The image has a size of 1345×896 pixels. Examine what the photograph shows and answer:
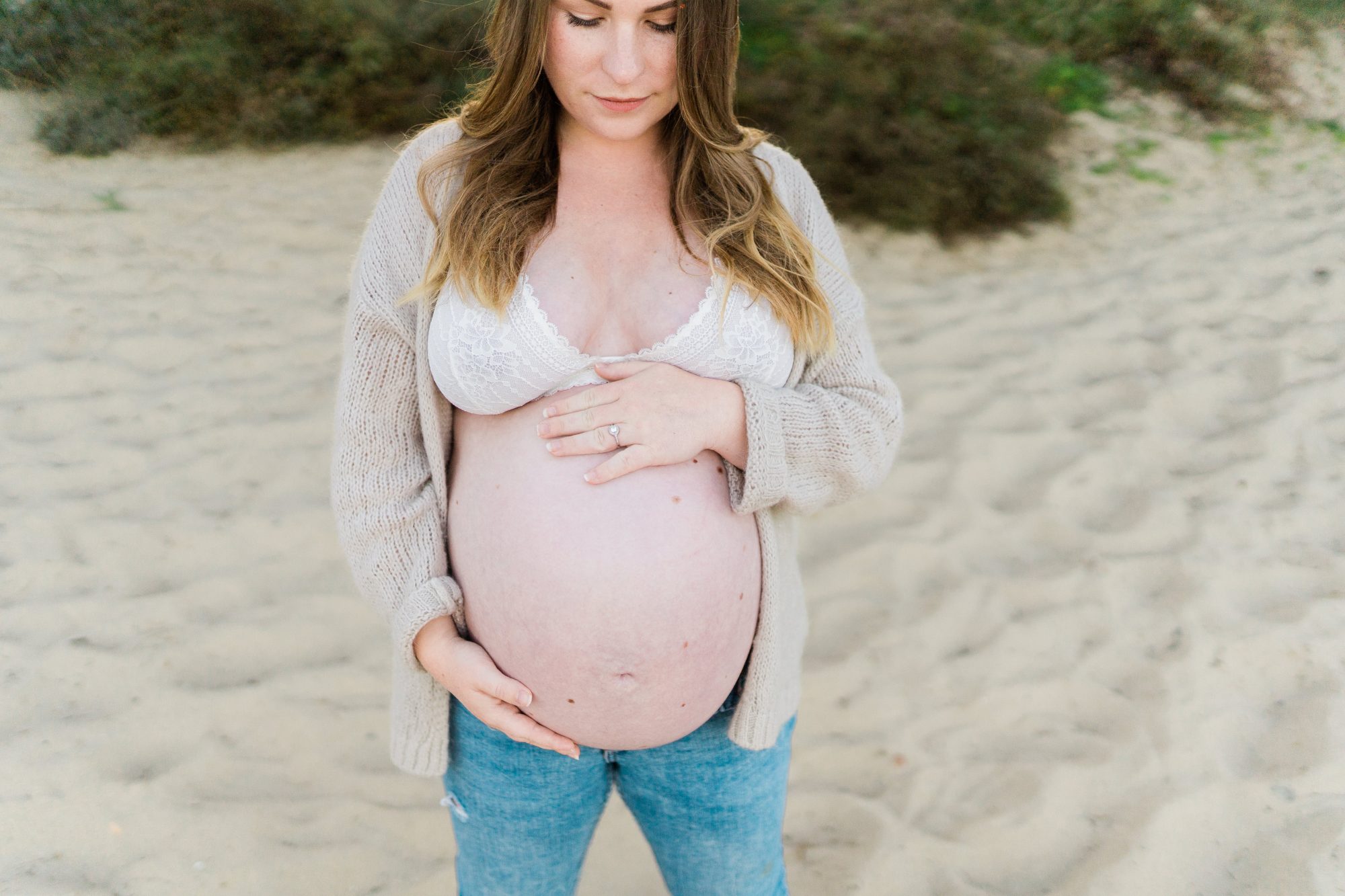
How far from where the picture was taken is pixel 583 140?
1.51m

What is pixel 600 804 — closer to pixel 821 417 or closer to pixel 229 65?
pixel 821 417

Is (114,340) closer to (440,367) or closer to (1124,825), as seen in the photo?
(440,367)

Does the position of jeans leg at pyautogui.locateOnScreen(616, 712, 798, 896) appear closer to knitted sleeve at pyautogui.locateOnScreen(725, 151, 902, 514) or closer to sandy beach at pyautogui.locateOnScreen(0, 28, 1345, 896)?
knitted sleeve at pyautogui.locateOnScreen(725, 151, 902, 514)

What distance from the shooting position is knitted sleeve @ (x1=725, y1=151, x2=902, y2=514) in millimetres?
1421

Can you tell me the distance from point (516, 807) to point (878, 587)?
5.87ft

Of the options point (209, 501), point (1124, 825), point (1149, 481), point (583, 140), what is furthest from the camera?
point (1149, 481)

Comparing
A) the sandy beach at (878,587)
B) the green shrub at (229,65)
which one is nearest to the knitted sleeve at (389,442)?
the sandy beach at (878,587)

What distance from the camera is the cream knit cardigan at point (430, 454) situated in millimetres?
1407

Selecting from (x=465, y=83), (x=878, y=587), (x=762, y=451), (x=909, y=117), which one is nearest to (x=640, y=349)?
(x=762, y=451)

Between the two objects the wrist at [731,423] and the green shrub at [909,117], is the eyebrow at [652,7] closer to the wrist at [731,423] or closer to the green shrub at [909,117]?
the wrist at [731,423]

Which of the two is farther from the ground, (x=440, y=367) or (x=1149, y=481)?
(x=440, y=367)

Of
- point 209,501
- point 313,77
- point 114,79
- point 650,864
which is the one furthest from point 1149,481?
point 114,79

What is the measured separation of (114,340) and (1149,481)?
154 inches

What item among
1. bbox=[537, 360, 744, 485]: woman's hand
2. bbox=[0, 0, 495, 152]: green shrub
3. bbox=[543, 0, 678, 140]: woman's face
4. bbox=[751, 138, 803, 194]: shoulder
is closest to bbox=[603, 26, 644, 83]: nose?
bbox=[543, 0, 678, 140]: woman's face
